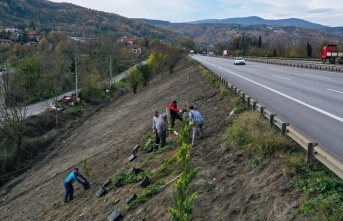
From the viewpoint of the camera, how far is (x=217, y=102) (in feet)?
57.5

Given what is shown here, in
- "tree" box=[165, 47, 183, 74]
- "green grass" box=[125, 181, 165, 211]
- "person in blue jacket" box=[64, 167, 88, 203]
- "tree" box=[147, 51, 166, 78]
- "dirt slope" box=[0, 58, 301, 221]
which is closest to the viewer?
"dirt slope" box=[0, 58, 301, 221]

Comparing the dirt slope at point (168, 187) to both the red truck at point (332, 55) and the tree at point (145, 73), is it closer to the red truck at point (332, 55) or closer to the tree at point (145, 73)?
the red truck at point (332, 55)

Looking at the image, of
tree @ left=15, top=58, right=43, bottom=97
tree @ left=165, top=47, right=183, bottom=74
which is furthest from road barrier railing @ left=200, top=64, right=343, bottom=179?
tree @ left=165, top=47, right=183, bottom=74

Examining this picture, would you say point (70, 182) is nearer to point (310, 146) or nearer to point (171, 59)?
point (310, 146)

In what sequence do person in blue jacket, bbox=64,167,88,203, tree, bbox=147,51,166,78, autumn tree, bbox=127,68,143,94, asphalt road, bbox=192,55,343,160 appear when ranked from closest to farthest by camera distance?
1. asphalt road, bbox=192,55,343,160
2. person in blue jacket, bbox=64,167,88,203
3. autumn tree, bbox=127,68,143,94
4. tree, bbox=147,51,166,78

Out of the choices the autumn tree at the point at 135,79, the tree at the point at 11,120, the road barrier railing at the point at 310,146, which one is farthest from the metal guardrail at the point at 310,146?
the autumn tree at the point at 135,79

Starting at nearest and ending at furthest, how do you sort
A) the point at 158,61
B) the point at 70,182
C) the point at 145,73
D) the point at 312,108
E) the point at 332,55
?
the point at 70,182
the point at 312,108
the point at 332,55
the point at 145,73
the point at 158,61

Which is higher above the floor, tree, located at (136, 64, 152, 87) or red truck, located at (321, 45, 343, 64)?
red truck, located at (321, 45, 343, 64)

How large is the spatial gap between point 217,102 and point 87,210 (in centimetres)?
850

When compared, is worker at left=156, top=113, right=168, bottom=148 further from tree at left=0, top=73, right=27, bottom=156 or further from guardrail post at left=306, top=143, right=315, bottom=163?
tree at left=0, top=73, right=27, bottom=156

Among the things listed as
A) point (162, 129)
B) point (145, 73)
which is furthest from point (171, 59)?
point (162, 129)

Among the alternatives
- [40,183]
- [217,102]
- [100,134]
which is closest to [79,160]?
[40,183]

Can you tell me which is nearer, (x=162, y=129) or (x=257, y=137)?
(x=257, y=137)

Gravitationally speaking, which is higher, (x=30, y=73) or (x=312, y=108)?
(x=312, y=108)
